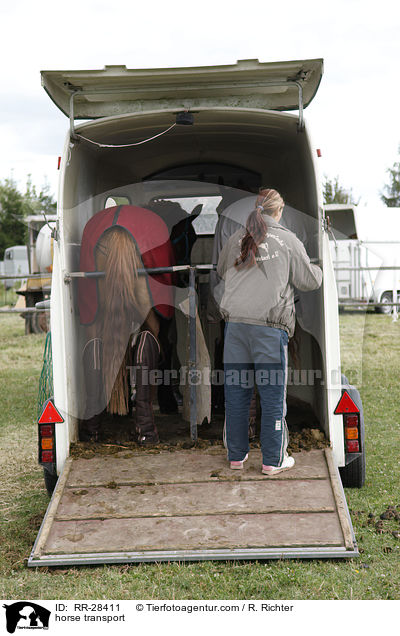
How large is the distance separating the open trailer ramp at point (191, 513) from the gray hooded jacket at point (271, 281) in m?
0.99

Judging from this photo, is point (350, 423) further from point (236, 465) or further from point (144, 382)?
point (144, 382)

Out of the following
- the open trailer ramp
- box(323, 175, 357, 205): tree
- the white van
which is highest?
box(323, 175, 357, 205): tree

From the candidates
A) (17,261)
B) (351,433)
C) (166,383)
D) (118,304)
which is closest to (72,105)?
(118,304)

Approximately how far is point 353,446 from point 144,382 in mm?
1498

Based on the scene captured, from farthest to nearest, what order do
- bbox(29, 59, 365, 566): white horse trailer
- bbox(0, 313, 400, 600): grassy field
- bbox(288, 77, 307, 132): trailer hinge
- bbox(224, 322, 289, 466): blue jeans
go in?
bbox(288, 77, 307, 132): trailer hinge → bbox(224, 322, 289, 466): blue jeans → bbox(29, 59, 365, 566): white horse trailer → bbox(0, 313, 400, 600): grassy field

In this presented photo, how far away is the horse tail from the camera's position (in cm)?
447

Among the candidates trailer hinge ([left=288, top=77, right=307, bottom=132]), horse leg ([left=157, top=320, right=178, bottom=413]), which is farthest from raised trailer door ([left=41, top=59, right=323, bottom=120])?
horse leg ([left=157, top=320, right=178, bottom=413])

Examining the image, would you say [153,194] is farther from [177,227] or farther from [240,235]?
[240,235]

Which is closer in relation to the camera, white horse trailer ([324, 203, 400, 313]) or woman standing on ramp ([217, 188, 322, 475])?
woman standing on ramp ([217, 188, 322, 475])

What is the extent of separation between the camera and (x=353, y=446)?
13.7ft

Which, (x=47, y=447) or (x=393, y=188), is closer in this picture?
(x=47, y=447)

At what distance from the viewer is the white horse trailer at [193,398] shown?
11.3 feet
